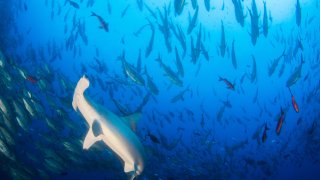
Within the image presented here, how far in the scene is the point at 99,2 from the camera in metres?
38.5

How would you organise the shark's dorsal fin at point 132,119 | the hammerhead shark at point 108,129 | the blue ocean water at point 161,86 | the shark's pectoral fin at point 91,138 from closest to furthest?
the hammerhead shark at point 108,129 < the shark's pectoral fin at point 91,138 < the shark's dorsal fin at point 132,119 < the blue ocean water at point 161,86

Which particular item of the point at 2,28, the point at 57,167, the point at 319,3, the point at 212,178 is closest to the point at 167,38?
the point at 57,167

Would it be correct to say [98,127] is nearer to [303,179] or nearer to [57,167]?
[57,167]

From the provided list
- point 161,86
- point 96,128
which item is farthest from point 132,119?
point 161,86

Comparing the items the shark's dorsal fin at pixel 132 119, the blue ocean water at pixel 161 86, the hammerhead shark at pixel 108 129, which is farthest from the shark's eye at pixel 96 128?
the shark's dorsal fin at pixel 132 119

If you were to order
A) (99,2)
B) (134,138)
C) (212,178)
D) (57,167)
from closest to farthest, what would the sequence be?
(134,138)
(57,167)
(212,178)
(99,2)

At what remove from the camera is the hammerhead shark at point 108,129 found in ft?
→ 9.84

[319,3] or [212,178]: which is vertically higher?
[319,3]

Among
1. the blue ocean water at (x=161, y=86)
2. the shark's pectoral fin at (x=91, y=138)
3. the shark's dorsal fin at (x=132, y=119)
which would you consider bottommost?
the shark's pectoral fin at (x=91, y=138)

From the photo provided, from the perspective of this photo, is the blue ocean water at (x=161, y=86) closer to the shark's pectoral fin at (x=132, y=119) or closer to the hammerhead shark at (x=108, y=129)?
the hammerhead shark at (x=108, y=129)

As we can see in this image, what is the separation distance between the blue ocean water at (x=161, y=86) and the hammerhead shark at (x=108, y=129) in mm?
95

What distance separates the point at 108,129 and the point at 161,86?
48788 millimetres

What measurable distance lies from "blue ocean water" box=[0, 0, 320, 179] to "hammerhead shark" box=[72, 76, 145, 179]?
10 cm

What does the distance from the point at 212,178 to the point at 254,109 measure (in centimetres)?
4078
